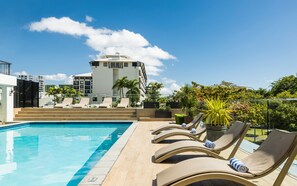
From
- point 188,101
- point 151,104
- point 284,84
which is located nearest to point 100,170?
point 188,101

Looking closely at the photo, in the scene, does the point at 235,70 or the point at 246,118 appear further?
the point at 235,70

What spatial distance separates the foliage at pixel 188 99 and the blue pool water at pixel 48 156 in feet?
14.0

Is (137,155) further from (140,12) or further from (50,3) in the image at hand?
(50,3)

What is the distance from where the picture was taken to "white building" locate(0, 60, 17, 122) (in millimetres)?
15430

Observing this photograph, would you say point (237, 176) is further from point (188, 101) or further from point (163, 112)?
point (163, 112)

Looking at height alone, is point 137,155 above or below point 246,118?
below

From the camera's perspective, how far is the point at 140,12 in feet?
60.0

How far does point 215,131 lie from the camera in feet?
21.9

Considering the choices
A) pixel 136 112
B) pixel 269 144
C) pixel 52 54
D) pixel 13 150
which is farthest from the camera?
pixel 52 54

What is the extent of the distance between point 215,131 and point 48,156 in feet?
16.8

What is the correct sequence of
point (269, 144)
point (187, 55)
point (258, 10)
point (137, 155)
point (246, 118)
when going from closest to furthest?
point (269, 144) → point (137, 155) → point (246, 118) → point (258, 10) → point (187, 55)

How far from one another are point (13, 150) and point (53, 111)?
31.5 ft

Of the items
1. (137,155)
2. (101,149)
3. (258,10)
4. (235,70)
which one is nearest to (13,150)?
(101,149)

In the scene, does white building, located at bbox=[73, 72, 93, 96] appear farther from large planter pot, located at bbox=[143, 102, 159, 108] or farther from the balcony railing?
the balcony railing
